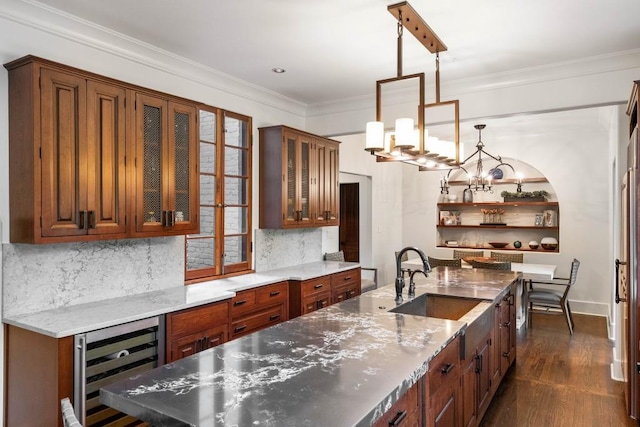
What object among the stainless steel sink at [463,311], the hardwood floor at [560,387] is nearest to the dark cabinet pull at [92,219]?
the stainless steel sink at [463,311]

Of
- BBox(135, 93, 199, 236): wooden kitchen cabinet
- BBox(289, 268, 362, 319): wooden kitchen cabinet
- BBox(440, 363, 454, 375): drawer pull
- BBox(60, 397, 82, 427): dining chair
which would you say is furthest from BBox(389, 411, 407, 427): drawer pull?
BBox(289, 268, 362, 319): wooden kitchen cabinet

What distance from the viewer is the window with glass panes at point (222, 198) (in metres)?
3.91

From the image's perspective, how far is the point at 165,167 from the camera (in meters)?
3.19

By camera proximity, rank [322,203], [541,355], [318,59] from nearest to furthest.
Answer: [318,59] < [541,355] < [322,203]

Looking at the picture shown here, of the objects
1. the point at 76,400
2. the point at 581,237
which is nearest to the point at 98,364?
the point at 76,400

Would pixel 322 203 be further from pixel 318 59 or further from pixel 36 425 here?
pixel 36 425

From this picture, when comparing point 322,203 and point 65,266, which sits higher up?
point 322,203

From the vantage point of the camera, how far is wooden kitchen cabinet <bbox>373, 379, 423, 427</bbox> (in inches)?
59.2

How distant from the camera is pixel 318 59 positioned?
370 cm

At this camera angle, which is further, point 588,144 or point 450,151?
point 588,144

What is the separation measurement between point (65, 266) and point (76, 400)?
3.09 ft

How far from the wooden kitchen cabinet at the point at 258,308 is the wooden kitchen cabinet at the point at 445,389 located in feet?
5.87

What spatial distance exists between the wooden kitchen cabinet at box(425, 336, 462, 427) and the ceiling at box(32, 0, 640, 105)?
2.10 metres

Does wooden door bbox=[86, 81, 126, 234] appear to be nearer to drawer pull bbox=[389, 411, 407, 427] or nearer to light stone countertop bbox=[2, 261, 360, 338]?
light stone countertop bbox=[2, 261, 360, 338]
